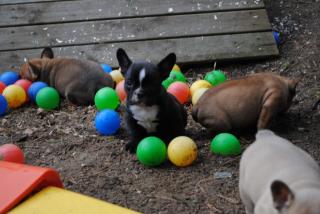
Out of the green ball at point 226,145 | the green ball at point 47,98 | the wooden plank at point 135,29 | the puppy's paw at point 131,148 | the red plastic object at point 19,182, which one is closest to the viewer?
the red plastic object at point 19,182

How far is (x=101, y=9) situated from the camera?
7.49 metres

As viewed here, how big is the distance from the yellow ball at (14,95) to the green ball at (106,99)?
1.03 m

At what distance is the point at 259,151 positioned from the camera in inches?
139

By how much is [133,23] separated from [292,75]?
2.34 metres

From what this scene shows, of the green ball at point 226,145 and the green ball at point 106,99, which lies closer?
the green ball at point 226,145

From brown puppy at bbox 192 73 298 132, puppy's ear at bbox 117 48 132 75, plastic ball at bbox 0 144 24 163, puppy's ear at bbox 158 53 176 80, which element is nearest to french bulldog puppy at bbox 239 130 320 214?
brown puppy at bbox 192 73 298 132

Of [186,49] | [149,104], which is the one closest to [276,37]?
[186,49]

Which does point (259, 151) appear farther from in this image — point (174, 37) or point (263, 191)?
point (174, 37)

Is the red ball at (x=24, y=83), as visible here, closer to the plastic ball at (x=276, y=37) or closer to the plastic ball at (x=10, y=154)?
the plastic ball at (x=10, y=154)

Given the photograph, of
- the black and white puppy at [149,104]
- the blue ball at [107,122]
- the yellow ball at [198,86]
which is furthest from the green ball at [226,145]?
the yellow ball at [198,86]

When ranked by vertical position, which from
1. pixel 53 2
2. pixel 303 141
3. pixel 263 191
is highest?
pixel 53 2

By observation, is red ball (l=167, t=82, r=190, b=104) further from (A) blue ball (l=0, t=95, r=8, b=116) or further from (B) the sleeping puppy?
(A) blue ball (l=0, t=95, r=8, b=116)

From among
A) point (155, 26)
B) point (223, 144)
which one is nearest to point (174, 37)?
point (155, 26)

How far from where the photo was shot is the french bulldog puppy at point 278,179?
8.98 ft
